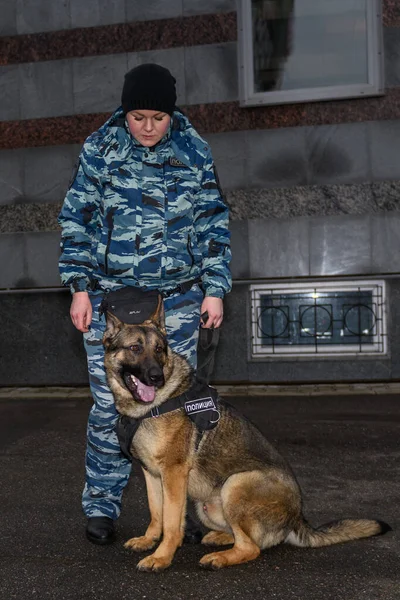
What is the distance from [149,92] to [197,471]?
79.8 inches

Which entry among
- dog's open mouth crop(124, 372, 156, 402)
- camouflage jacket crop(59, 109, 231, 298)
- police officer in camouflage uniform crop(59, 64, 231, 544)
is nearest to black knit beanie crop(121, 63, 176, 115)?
police officer in camouflage uniform crop(59, 64, 231, 544)

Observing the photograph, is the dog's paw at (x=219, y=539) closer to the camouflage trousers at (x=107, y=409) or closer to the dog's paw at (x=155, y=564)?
the dog's paw at (x=155, y=564)

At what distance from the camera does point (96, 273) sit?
15.1ft

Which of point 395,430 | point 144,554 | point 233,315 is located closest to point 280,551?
point 144,554

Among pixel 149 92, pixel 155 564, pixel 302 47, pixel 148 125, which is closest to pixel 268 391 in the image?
pixel 302 47

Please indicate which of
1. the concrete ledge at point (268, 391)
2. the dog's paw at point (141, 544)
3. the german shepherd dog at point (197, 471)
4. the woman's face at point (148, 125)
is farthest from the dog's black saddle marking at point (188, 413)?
the concrete ledge at point (268, 391)

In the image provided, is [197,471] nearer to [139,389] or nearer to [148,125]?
[139,389]

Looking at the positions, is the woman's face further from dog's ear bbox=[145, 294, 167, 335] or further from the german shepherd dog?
the german shepherd dog

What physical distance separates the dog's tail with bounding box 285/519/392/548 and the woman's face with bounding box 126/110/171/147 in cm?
221

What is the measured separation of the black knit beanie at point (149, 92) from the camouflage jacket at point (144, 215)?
0.22 metres

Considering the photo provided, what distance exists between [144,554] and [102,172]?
2.13m

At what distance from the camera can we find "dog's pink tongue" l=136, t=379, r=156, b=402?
13.8 feet

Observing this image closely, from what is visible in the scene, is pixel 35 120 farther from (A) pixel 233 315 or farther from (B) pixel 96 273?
(B) pixel 96 273

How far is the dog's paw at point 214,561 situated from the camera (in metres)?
4.08
